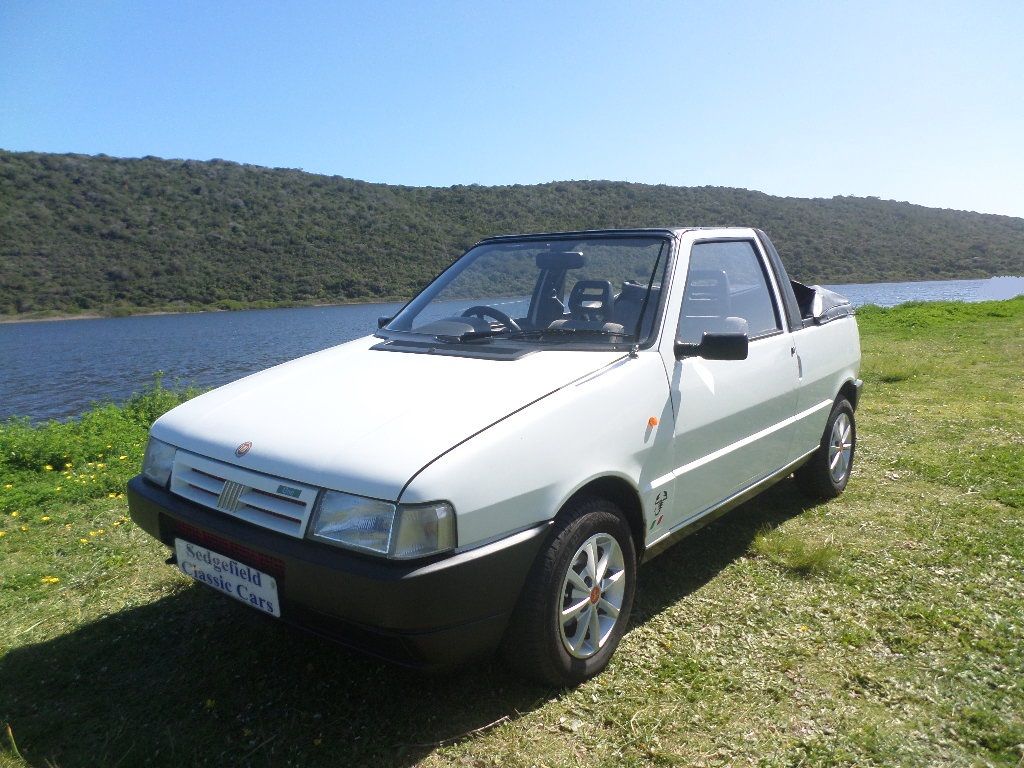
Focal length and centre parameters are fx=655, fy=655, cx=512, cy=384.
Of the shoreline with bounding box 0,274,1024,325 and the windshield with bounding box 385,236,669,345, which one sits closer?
the windshield with bounding box 385,236,669,345

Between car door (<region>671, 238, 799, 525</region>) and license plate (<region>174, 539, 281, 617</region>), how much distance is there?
5.37ft

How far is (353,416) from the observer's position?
2.28 metres

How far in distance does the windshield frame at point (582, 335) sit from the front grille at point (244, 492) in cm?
115

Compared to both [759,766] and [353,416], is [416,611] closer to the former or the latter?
[353,416]

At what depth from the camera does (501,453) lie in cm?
204

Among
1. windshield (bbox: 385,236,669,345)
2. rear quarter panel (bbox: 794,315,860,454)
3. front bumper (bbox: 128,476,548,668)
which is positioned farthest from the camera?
rear quarter panel (bbox: 794,315,860,454)

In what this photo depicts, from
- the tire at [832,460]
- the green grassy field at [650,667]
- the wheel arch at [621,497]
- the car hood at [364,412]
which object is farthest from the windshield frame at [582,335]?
the tire at [832,460]

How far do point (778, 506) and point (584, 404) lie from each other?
8.74 ft

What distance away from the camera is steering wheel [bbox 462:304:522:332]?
10.8 ft

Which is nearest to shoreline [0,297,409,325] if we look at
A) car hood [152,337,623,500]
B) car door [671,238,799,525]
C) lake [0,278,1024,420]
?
lake [0,278,1024,420]

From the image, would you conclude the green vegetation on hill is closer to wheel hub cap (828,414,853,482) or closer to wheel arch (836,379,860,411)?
wheel arch (836,379,860,411)

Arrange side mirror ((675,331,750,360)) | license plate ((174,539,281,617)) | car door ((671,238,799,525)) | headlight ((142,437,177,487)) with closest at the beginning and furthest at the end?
license plate ((174,539,281,617)) < headlight ((142,437,177,487)) < side mirror ((675,331,750,360)) < car door ((671,238,799,525))

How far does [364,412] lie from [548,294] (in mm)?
1441

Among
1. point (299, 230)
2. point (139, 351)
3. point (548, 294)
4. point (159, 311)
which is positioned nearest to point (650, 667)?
point (548, 294)
